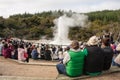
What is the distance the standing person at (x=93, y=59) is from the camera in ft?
31.8

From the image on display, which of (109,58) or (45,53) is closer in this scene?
(109,58)

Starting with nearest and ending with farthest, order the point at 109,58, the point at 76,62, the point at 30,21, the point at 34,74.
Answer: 1. the point at 76,62
2. the point at 109,58
3. the point at 34,74
4. the point at 30,21

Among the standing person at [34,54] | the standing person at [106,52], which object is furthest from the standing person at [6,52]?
the standing person at [106,52]

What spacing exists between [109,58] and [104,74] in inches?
24.9

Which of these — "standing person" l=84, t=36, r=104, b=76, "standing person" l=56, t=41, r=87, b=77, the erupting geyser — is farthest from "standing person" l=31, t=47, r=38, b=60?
the erupting geyser

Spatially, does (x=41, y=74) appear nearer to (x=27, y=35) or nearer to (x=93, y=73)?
(x=93, y=73)

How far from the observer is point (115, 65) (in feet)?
37.8

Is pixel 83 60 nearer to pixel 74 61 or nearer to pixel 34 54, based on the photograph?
pixel 74 61

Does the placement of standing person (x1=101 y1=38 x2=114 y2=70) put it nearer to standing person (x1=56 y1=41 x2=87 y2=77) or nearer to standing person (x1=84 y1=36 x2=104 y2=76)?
standing person (x1=84 y1=36 x2=104 y2=76)

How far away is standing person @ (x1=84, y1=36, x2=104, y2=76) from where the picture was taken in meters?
9.70

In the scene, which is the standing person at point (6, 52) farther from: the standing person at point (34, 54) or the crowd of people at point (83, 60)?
the crowd of people at point (83, 60)

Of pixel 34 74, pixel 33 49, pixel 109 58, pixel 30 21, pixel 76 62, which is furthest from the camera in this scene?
pixel 30 21

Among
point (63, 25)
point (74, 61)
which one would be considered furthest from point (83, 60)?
point (63, 25)

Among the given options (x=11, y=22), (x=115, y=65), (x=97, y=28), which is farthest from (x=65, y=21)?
(x=115, y=65)
